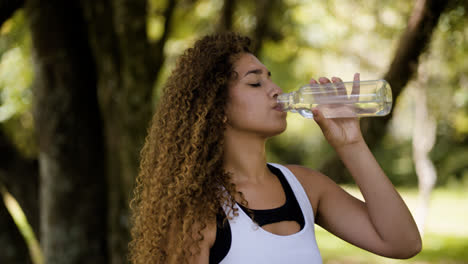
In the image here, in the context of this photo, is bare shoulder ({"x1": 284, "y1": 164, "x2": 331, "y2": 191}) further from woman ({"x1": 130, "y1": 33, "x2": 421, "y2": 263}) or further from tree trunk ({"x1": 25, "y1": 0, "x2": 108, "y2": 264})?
tree trunk ({"x1": 25, "y1": 0, "x2": 108, "y2": 264})

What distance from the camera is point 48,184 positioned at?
4344 mm

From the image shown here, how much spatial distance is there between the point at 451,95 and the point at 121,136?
23.8 ft

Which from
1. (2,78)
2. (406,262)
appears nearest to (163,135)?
(2,78)

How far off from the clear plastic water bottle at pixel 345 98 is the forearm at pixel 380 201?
0.15 meters

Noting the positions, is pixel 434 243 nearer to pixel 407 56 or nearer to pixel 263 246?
pixel 407 56

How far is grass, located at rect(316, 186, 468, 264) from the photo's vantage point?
888 centimetres

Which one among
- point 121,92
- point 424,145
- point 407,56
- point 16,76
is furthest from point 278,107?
point 424,145

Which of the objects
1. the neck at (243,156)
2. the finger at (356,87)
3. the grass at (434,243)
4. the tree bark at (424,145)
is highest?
the finger at (356,87)

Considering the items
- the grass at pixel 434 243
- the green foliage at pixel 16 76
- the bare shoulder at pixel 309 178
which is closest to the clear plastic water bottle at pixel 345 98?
the bare shoulder at pixel 309 178

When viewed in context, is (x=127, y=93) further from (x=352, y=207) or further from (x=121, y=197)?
(x=352, y=207)

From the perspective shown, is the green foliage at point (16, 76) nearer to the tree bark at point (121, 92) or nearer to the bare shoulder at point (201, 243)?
the tree bark at point (121, 92)

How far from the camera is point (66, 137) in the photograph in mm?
4285

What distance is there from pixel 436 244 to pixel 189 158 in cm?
932

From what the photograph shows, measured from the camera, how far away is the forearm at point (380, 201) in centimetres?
196
